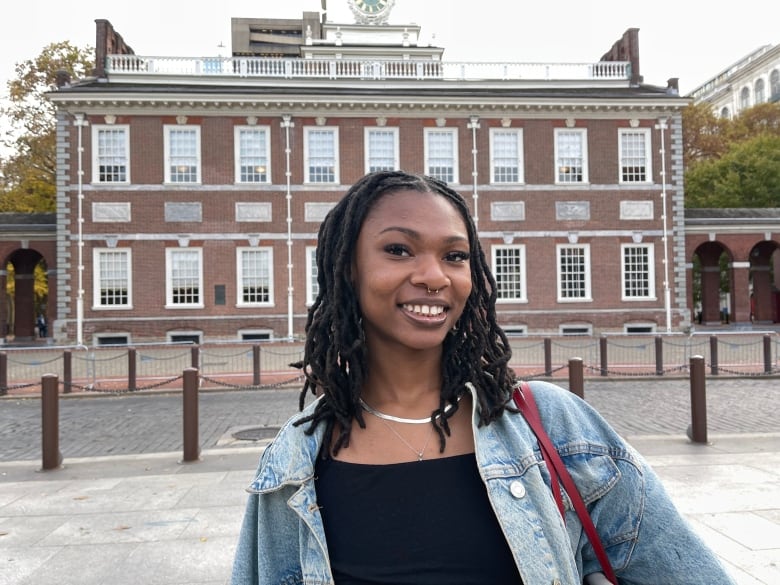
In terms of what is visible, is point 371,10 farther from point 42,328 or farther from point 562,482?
point 562,482

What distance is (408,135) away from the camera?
27141mm

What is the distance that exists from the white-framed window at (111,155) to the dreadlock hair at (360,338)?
2680cm

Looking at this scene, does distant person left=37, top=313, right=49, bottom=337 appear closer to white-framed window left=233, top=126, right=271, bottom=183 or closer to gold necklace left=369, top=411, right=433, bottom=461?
white-framed window left=233, top=126, right=271, bottom=183

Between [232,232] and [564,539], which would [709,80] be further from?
[564,539]

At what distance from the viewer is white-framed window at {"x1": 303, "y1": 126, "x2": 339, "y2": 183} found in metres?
26.9

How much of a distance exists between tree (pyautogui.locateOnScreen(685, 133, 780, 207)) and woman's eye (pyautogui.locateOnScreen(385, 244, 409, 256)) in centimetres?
4198

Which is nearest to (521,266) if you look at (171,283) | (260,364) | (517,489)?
(260,364)

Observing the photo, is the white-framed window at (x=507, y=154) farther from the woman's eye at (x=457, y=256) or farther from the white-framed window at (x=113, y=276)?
the woman's eye at (x=457, y=256)

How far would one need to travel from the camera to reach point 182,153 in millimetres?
26297

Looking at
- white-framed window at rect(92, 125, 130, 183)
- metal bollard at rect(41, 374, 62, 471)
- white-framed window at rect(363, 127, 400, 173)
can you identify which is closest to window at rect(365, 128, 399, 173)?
white-framed window at rect(363, 127, 400, 173)

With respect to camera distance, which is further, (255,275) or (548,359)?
(255,275)

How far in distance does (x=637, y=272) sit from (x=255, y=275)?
17072mm

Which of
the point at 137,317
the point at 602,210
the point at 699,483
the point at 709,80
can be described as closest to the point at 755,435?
the point at 699,483

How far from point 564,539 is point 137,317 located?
26587 mm
